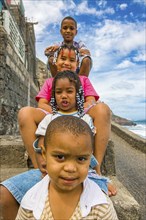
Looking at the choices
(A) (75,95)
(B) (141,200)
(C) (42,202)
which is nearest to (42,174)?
(C) (42,202)

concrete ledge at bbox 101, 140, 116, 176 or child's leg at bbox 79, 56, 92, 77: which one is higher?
child's leg at bbox 79, 56, 92, 77

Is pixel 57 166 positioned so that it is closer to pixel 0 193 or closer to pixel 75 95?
pixel 0 193

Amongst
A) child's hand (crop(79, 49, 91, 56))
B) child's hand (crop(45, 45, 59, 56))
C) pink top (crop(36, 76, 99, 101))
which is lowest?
pink top (crop(36, 76, 99, 101))

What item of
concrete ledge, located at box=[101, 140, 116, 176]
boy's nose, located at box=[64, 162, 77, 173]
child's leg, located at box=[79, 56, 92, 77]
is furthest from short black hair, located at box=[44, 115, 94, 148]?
child's leg, located at box=[79, 56, 92, 77]

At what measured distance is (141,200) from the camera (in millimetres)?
3188

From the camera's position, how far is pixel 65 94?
1.94m

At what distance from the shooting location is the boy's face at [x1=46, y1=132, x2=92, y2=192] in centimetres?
118

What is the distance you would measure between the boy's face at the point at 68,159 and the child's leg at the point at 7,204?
45cm

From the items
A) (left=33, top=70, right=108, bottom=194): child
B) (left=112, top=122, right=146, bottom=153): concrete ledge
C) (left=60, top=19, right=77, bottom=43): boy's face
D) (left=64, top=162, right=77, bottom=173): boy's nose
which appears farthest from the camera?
(left=112, top=122, right=146, bottom=153): concrete ledge

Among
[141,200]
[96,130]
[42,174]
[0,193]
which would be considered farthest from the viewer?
[141,200]

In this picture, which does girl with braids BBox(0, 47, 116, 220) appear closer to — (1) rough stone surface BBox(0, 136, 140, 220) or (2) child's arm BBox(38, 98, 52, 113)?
(2) child's arm BBox(38, 98, 52, 113)

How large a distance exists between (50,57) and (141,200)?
2.07 metres

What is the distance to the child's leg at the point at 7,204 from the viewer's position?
153 centimetres

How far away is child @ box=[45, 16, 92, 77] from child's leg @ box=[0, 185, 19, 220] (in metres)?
1.67
